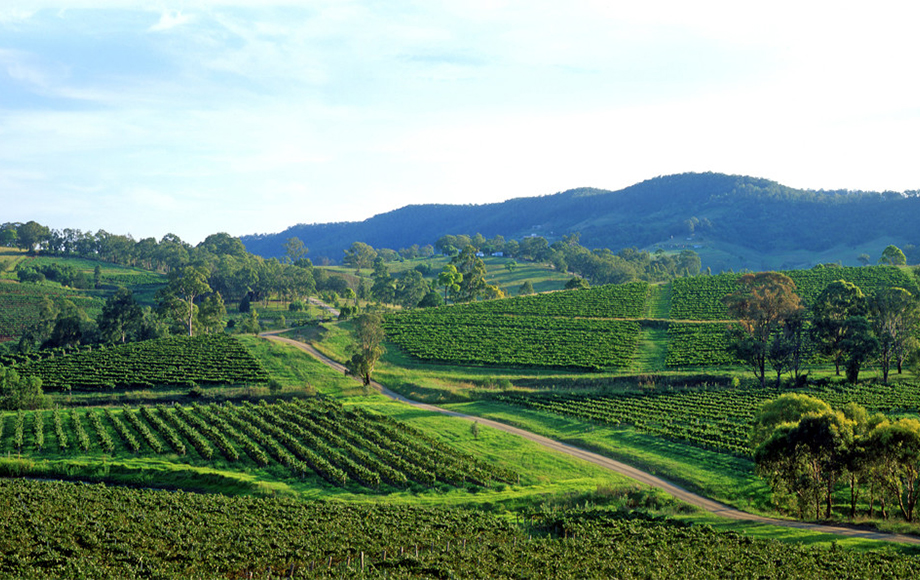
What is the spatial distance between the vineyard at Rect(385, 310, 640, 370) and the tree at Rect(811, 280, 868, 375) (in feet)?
84.1

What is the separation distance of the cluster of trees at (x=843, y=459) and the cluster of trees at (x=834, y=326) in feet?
131

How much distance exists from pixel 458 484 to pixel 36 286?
6388 inches

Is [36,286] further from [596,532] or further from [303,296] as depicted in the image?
[596,532]

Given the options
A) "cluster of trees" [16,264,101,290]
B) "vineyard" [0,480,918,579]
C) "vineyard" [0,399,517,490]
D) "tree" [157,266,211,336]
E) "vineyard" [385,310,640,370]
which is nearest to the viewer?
"vineyard" [0,480,918,579]

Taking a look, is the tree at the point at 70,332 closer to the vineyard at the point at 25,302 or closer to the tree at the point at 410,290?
the vineyard at the point at 25,302

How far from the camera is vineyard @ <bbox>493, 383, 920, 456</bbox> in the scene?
61000 millimetres

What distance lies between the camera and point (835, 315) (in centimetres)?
8869

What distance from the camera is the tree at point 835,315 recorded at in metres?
84.9

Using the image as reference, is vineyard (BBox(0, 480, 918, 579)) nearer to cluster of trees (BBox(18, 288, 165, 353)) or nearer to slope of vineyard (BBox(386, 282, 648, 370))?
slope of vineyard (BBox(386, 282, 648, 370))

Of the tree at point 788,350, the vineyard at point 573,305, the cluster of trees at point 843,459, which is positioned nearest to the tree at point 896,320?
the tree at point 788,350

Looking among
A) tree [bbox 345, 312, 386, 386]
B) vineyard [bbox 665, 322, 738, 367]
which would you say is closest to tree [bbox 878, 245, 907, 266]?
vineyard [bbox 665, 322, 738, 367]

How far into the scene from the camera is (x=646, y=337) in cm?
11169

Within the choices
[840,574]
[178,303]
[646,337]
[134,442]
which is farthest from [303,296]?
[840,574]

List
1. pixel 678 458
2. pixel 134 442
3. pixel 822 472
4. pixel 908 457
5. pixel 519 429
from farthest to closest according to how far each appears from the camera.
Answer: pixel 519 429 → pixel 134 442 → pixel 678 458 → pixel 822 472 → pixel 908 457
